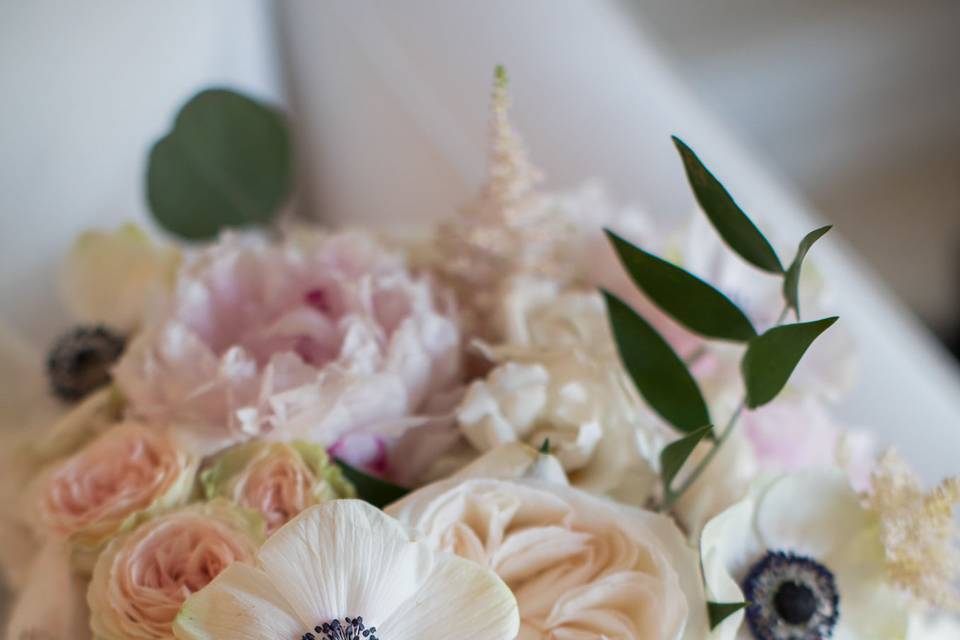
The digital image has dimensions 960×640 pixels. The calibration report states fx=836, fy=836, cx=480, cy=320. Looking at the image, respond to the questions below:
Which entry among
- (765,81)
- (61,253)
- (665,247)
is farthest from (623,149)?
(765,81)

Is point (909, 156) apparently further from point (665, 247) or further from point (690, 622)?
point (690, 622)

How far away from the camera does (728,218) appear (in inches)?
15.0

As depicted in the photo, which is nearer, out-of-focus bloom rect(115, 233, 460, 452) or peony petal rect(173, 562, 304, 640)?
peony petal rect(173, 562, 304, 640)

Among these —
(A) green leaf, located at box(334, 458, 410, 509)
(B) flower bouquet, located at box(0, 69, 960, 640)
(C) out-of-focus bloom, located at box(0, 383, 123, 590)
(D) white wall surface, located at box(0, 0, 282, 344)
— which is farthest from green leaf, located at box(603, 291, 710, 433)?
(D) white wall surface, located at box(0, 0, 282, 344)

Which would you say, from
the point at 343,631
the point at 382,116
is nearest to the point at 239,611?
the point at 343,631

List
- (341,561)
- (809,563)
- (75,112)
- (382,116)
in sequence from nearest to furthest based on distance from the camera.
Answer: (341,561) → (809,563) → (75,112) → (382,116)

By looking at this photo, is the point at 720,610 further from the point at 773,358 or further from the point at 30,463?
the point at 30,463

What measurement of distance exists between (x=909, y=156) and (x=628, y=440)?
174 cm

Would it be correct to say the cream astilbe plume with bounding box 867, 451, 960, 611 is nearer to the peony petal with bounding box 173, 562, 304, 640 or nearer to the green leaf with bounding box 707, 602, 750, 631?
the green leaf with bounding box 707, 602, 750, 631

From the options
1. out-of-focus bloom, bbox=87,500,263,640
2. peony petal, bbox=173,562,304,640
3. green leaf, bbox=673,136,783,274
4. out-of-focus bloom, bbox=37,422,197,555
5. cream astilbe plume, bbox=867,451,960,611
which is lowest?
cream astilbe plume, bbox=867,451,960,611

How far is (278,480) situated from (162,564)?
0.19ft

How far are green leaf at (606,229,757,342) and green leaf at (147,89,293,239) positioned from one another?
1.03 feet

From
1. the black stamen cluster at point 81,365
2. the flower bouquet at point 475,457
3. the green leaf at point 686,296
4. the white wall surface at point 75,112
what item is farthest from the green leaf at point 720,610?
the white wall surface at point 75,112

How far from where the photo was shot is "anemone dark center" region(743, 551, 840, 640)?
1.23 feet
